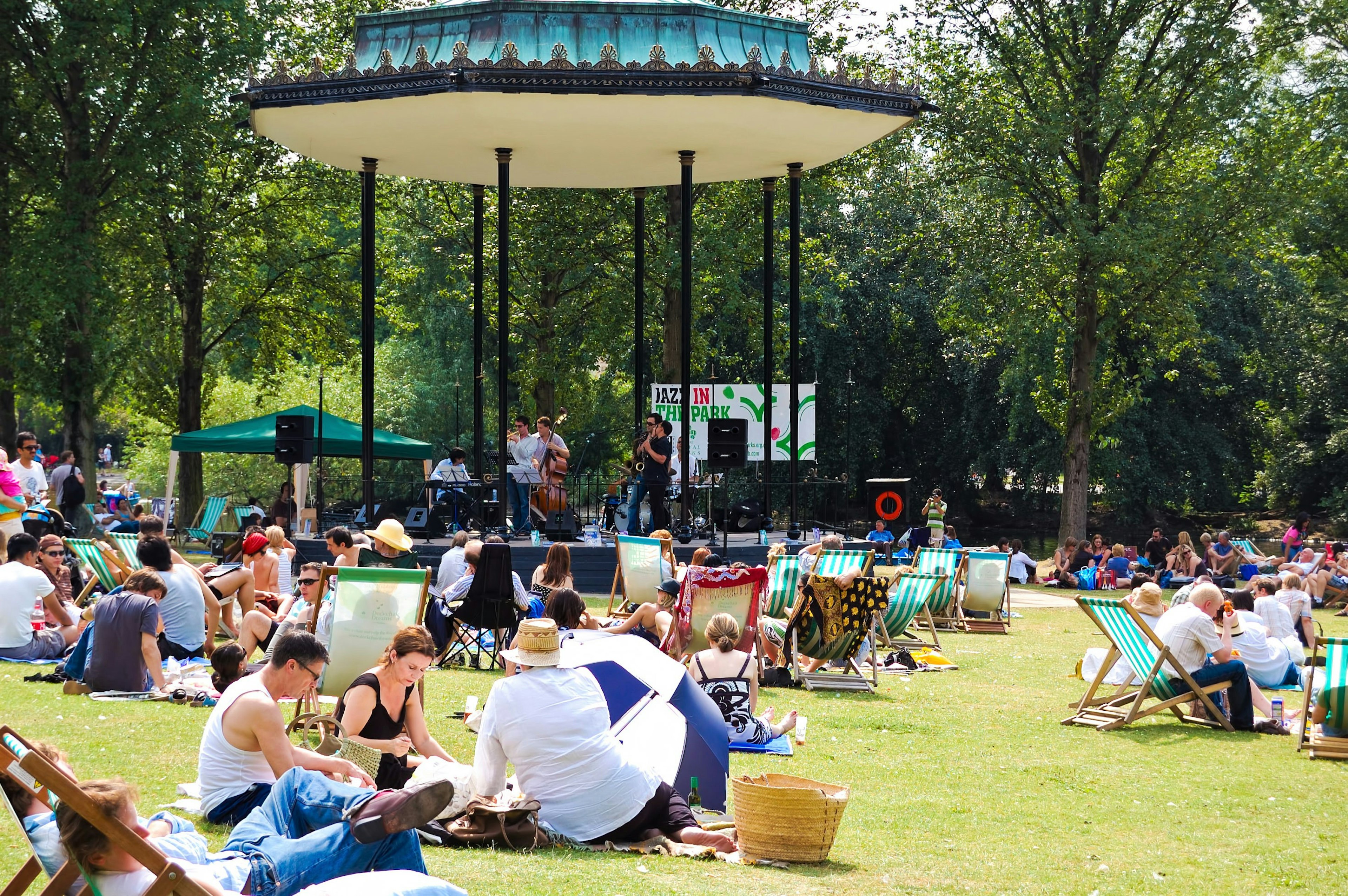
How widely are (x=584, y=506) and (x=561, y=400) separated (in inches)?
115

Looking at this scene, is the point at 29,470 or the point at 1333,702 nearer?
the point at 1333,702

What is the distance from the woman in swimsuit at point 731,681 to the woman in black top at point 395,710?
2.34 meters

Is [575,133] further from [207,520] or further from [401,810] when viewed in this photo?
[401,810]

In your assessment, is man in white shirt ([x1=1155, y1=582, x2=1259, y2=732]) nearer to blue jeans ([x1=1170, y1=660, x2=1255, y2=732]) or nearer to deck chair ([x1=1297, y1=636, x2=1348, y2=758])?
blue jeans ([x1=1170, y1=660, x2=1255, y2=732])

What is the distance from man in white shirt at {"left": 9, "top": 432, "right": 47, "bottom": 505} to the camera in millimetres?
15258

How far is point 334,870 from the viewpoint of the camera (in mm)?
4449

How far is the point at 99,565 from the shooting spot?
12.1 metres

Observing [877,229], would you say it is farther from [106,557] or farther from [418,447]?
[106,557]

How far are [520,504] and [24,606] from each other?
8.44 meters

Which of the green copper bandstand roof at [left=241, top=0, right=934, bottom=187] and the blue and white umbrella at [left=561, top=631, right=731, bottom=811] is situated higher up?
the green copper bandstand roof at [left=241, top=0, right=934, bottom=187]

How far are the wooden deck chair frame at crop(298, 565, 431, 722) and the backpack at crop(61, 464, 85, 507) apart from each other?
10636 mm

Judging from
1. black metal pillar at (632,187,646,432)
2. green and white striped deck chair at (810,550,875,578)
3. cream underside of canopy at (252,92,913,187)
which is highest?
cream underside of canopy at (252,92,913,187)

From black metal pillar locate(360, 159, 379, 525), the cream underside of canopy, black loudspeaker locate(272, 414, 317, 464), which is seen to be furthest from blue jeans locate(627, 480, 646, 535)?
black loudspeaker locate(272, 414, 317, 464)

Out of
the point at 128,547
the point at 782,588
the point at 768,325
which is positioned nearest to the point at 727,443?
the point at 768,325
